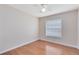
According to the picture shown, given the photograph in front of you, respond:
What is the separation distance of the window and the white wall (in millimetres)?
233

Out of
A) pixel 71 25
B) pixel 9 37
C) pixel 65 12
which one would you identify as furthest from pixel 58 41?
pixel 9 37

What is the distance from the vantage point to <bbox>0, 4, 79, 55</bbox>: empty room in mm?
1055

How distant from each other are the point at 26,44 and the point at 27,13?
1.95 feet

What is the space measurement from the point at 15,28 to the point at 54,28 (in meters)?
0.84

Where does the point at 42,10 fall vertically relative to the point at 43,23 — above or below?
above

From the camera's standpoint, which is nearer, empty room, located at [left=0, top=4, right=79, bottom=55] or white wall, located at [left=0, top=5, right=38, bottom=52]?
empty room, located at [left=0, top=4, right=79, bottom=55]

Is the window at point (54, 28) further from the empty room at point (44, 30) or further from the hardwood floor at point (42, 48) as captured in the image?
the hardwood floor at point (42, 48)

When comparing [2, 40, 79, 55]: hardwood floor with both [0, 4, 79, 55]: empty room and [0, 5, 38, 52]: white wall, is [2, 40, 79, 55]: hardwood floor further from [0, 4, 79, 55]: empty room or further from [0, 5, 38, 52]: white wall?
[0, 5, 38, 52]: white wall

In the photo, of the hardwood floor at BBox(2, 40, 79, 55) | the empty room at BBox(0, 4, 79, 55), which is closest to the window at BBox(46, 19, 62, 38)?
the empty room at BBox(0, 4, 79, 55)

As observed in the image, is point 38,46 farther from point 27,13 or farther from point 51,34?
point 27,13

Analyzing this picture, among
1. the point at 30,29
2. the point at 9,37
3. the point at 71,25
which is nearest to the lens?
the point at 71,25

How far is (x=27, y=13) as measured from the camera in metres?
1.22

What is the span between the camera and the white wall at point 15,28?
1271mm

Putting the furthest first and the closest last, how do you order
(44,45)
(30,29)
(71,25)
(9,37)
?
(9,37) < (30,29) < (44,45) < (71,25)
